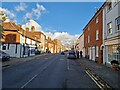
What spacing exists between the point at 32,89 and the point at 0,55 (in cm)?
2054

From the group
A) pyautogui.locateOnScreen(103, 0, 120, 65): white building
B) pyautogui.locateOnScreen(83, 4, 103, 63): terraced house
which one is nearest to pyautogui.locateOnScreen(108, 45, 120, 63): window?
pyautogui.locateOnScreen(103, 0, 120, 65): white building

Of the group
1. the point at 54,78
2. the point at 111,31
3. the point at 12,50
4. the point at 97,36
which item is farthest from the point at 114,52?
the point at 12,50

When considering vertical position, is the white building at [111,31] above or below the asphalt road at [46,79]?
above

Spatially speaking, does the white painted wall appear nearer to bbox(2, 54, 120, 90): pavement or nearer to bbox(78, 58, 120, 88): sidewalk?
bbox(2, 54, 120, 90): pavement

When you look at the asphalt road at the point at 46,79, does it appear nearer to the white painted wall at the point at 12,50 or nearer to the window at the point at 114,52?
the window at the point at 114,52

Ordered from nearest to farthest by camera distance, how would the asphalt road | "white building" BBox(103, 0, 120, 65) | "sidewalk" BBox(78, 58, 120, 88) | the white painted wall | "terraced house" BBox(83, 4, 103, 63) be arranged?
the asphalt road → "sidewalk" BBox(78, 58, 120, 88) → "white building" BBox(103, 0, 120, 65) → "terraced house" BBox(83, 4, 103, 63) → the white painted wall

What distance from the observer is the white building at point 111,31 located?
728 inches

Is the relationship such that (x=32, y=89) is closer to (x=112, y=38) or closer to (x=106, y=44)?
(x=112, y=38)

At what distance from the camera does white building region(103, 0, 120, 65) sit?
18500 mm

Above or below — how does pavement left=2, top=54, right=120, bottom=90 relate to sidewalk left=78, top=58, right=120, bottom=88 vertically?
below

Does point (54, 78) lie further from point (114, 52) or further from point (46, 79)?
point (114, 52)

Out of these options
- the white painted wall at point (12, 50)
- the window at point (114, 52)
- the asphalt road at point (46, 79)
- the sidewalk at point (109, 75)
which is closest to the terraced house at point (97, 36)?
the window at point (114, 52)

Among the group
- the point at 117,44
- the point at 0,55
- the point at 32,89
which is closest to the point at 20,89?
the point at 32,89

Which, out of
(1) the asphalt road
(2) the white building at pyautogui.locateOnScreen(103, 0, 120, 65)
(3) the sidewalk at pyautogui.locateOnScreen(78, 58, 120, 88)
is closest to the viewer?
(1) the asphalt road
